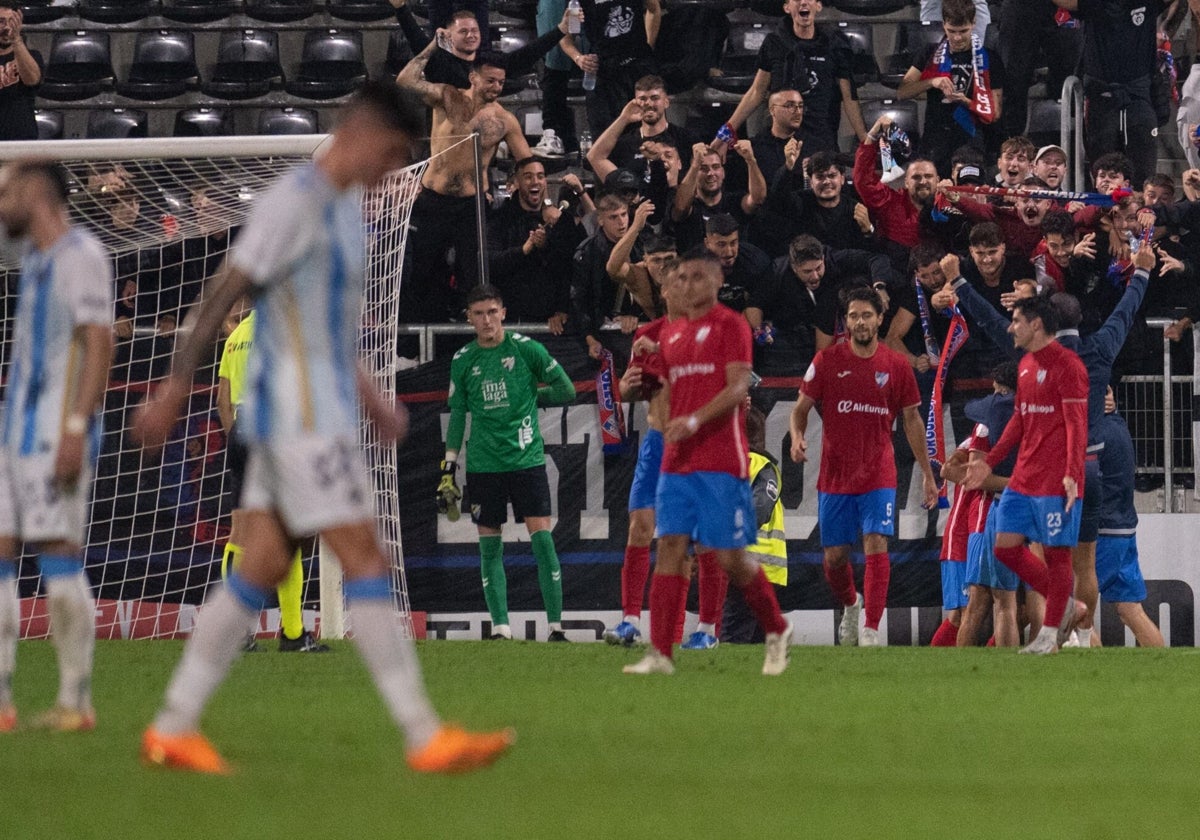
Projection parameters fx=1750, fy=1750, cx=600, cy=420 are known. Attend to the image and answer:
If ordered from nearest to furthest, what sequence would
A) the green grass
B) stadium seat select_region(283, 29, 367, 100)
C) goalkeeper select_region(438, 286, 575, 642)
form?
1. the green grass
2. goalkeeper select_region(438, 286, 575, 642)
3. stadium seat select_region(283, 29, 367, 100)

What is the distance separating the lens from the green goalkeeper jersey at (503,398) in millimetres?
12625

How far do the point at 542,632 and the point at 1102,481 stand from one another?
14.1 ft

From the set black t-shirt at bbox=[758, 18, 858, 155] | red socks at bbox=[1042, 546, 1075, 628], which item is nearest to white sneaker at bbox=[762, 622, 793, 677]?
red socks at bbox=[1042, 546, 1075, 628]

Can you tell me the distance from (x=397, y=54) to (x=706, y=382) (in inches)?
419

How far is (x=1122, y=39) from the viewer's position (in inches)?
612

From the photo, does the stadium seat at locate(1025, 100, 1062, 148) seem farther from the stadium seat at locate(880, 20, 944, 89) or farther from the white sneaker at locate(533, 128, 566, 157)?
the white sneaker at locate(533, 128, 566, 157)

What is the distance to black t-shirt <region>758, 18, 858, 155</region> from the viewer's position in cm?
1530

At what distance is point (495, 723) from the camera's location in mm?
6531

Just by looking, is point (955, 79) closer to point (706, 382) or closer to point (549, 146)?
point (549, 146)

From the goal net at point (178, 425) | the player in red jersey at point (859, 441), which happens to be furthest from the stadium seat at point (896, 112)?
the goal net at point (178, 425)

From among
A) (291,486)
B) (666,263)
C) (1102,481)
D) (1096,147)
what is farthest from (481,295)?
(291,486)

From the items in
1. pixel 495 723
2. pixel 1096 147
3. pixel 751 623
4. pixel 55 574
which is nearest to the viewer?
pixel 55 574

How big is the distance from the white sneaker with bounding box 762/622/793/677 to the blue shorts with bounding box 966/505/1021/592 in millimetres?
3776

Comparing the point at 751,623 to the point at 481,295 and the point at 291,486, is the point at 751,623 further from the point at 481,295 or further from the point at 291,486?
the point at 291,486
